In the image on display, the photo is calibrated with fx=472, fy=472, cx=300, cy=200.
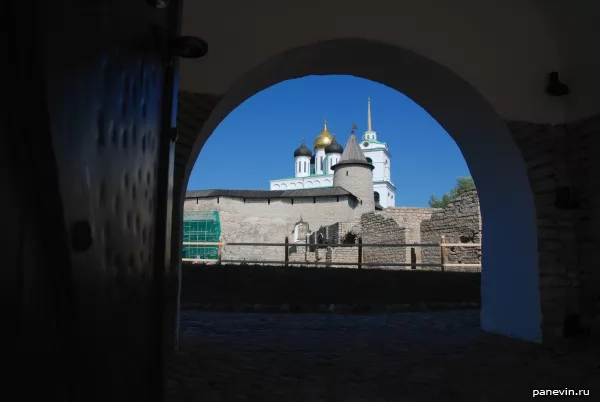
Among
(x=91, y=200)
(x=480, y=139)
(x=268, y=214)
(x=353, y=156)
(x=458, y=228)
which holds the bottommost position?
(x=91, y=200)

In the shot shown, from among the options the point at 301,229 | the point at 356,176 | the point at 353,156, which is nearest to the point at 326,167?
the point at 353,156

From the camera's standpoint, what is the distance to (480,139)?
4.07 meters

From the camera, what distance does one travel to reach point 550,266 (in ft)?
11.7

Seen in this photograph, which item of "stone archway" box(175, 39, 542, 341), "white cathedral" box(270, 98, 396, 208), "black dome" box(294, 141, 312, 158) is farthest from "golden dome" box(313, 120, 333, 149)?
"stone archway" box(175, 39, 542, 341)

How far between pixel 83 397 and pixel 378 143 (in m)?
56.1

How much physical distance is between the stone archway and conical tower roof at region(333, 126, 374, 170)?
3044cm

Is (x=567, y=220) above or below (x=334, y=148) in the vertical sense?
below

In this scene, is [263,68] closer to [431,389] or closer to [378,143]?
[431,389]

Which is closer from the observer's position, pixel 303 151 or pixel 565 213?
pixel 565 213

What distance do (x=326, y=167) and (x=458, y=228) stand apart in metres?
36.6

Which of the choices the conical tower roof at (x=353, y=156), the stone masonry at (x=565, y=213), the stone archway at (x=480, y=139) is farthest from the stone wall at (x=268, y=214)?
the stone masonry at (x=565, y=213)

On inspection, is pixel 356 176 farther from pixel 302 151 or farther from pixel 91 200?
pixel 91 200

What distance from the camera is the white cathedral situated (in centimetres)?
4997

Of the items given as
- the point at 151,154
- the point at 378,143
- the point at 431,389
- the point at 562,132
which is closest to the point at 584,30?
the point at 562,132
